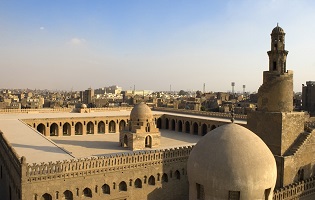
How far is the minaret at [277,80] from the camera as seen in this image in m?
17.9

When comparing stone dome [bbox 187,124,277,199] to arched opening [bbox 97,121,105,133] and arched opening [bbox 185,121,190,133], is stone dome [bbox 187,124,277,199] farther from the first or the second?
arched opening [bbox 97,121,105,133]

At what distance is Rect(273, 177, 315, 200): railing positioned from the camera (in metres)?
15.0

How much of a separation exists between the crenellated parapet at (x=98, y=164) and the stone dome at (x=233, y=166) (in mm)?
8781

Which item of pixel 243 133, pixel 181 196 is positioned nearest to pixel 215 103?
pixel 181 196

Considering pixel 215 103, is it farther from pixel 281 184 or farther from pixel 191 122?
pixel 281 184

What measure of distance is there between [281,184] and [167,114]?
22.0 meters

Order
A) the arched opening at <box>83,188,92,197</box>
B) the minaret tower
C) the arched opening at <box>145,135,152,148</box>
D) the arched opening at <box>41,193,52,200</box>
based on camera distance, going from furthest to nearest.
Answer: the arched opening at <box>145,135,152,148</box> → the minaret tower → the arched opening at <box>83,188,92,197</box> → the arched opening at <box>41,193,52,200</box>

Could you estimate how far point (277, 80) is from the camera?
18.0 m

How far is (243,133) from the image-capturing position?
9.20 m

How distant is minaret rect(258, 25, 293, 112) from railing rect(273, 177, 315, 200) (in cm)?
422

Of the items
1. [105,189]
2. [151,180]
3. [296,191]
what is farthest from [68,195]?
[296,191]

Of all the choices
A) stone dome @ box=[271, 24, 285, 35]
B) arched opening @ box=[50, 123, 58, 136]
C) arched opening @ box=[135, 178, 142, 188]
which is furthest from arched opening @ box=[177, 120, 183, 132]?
stone dome @ box=[271, 24, 285, 35]

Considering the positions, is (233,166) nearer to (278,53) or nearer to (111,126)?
(278,53)

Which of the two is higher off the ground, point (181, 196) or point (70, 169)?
point (70, 169)
